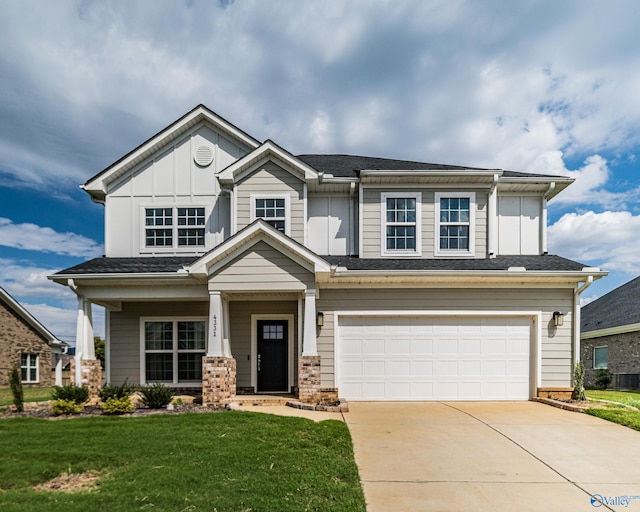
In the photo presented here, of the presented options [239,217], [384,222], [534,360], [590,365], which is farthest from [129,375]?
[590,365]

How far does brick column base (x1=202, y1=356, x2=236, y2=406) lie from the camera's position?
10305 millimetres

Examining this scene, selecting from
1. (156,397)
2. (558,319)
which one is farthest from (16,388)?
(558,319)

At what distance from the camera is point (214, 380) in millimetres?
10398

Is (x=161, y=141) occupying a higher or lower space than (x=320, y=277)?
higher

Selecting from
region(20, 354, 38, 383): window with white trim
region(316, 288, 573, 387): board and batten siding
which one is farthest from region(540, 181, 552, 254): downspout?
region(20, 354, 38, 383): window with white trim

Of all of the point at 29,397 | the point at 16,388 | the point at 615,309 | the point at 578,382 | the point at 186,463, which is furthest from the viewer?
the point at 615,309

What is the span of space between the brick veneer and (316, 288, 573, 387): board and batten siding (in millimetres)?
17191

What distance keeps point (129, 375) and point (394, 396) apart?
7478mm

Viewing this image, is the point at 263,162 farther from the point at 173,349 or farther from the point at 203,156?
the point at 173,349

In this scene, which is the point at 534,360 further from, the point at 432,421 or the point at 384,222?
the point at 384,222

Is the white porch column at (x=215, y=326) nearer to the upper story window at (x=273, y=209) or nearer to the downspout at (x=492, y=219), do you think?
the upper story window at (x=273, y=209)

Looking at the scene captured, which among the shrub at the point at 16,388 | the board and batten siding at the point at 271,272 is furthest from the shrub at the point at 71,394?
the board and batten siding at the point at 271,272

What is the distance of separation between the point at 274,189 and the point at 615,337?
1701 cm

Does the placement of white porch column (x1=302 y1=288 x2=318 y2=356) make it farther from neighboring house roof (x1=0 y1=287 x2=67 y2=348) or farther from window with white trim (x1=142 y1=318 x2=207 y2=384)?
neighboring house roof (x1=0 y1=287 x2=67 y2=348)
